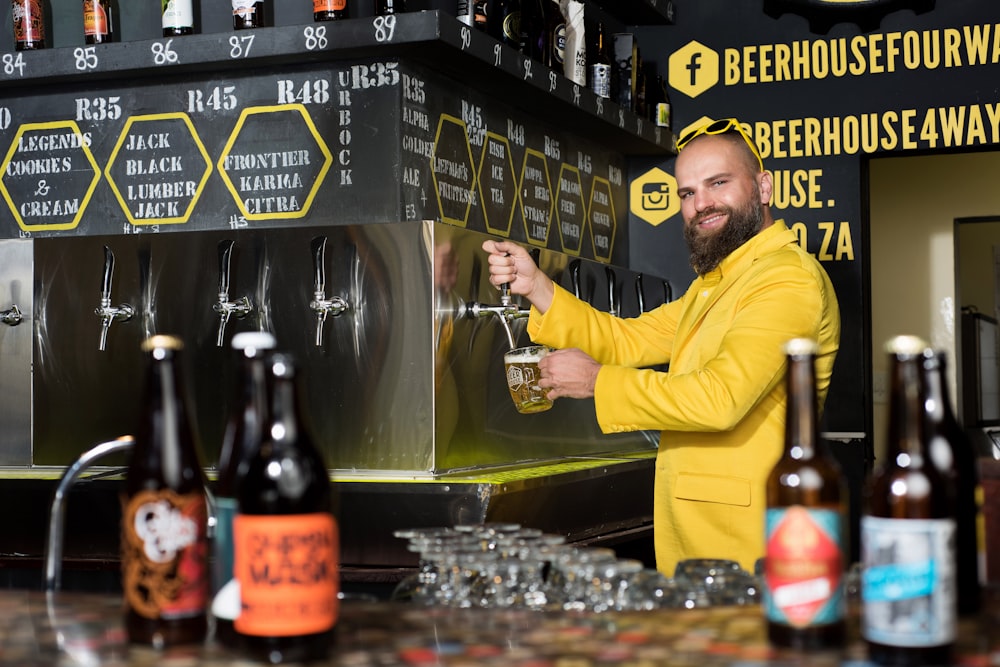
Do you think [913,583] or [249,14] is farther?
[249,14]

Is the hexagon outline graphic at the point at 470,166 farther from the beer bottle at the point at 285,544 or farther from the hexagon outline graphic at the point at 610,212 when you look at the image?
the beer bottle at the point at 285,544

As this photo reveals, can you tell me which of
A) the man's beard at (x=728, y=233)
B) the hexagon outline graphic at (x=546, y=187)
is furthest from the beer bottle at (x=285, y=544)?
the hexagon outline graphic at (x=546, y=187)

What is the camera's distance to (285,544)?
3.84ft

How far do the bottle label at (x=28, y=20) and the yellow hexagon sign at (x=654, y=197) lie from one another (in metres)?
2.35

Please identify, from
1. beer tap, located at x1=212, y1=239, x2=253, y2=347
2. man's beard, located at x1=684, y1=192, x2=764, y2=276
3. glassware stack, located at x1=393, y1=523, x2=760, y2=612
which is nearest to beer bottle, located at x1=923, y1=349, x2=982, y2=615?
glassware stack, located at x1=393, y1=523, x2=760, y2=612

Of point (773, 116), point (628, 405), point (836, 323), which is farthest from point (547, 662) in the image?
point (773, 116)

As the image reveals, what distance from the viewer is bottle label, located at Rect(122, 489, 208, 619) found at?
4.13 ft

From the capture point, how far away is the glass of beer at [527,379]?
2.53m

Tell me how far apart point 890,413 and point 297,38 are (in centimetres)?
223

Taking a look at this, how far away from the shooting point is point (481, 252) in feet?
10.3

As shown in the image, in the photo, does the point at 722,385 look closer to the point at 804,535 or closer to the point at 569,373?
the point at 569,373

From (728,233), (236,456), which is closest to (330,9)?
(728,233)

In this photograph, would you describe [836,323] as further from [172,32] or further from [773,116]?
[773,116]

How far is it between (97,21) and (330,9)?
0.72 metres
